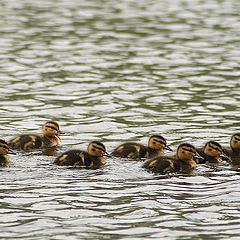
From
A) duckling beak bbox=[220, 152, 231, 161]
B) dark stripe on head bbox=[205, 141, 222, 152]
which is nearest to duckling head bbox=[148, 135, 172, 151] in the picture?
dark stripe on head bbox=[205, 141, 222, 152]

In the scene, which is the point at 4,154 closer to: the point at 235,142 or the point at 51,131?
the point at 51,131

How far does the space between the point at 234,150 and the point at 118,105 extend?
2.64 meters

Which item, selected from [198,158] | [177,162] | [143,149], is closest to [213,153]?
[198,158]

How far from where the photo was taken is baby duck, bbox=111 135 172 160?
8.73 metres

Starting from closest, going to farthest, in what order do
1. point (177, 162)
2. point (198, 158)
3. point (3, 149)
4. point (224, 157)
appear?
point (177, 162) < point (3, 149) < point (198, 158) < point (224, 157)

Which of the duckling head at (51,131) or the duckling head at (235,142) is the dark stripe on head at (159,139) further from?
the duckling head at (51,131)

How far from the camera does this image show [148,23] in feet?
58.6

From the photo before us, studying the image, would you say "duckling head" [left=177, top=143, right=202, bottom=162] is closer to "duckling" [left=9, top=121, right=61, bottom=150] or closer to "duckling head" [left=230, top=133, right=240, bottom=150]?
"duckling head" [left=230, top=133, right=240, bottom=150]

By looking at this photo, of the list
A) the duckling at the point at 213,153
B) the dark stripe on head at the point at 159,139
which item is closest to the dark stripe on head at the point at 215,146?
the duckling at the point at 213,153

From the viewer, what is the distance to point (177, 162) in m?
8.34

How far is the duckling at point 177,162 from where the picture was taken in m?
8.22

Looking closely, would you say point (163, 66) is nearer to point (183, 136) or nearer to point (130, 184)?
point (183, 136)

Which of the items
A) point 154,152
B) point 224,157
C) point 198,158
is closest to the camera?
point 198,158

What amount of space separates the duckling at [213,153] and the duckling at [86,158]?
2.90 feet
